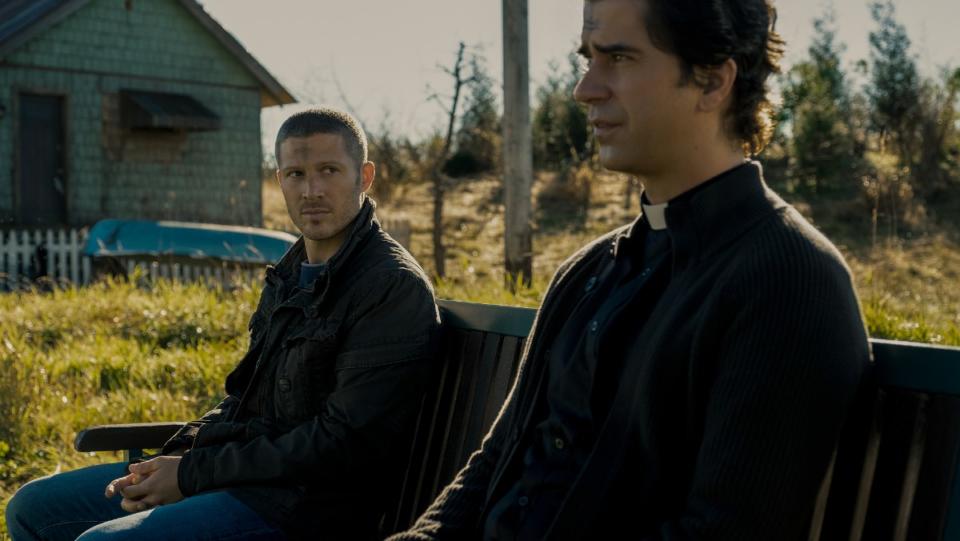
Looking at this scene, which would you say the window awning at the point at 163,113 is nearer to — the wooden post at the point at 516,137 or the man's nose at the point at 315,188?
the wooden post at the point at 516,137

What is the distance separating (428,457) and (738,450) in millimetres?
1808

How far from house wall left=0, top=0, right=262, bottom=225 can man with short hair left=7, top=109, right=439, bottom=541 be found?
748 inches

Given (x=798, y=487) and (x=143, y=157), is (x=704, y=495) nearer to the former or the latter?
(x=798, y=487)

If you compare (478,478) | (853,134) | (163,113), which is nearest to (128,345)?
(478,478)

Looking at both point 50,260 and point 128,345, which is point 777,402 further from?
point 50,260

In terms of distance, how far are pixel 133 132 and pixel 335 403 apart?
2118cm

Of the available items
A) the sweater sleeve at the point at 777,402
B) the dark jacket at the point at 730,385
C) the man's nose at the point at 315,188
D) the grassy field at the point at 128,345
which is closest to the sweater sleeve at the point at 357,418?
the man's nose at the point at 315,188

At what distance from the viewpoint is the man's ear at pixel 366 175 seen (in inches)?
150

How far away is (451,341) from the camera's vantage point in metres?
3.63

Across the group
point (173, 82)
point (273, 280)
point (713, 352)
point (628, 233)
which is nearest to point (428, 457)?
point (273, 280)

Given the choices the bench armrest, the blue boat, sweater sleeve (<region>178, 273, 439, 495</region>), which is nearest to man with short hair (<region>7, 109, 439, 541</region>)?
sweater sleeve (<region>178, 273, 439, 495</region>)

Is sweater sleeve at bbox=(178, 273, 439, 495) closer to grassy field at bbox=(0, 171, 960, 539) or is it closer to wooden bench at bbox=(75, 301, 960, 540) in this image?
wooden bench at bbox=(75, 301, 960, 540)

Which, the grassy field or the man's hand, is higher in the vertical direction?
the man's hand

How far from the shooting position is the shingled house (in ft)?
70.9
